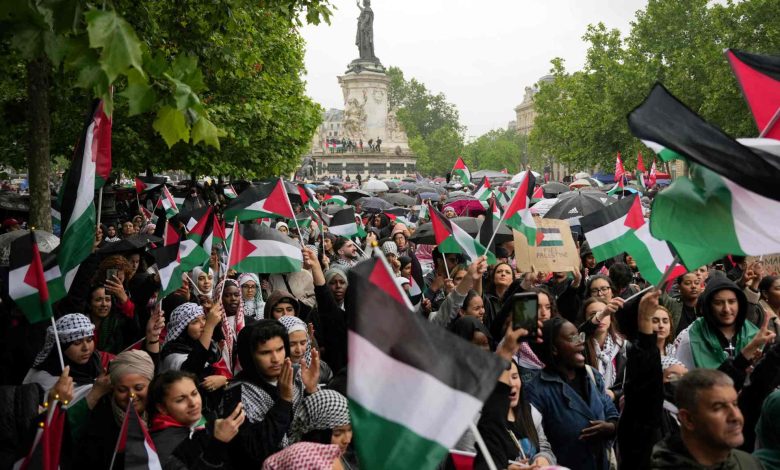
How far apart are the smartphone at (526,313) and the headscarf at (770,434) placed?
1.17 metres

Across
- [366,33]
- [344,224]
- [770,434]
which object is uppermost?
[366,33]

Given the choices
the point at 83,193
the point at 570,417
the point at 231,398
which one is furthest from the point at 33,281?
the point at 570,417

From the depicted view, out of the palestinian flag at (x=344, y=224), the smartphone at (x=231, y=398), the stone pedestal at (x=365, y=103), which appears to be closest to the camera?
the smartphone at (x=231, y=398)

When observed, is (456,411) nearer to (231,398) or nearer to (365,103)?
(231,398)

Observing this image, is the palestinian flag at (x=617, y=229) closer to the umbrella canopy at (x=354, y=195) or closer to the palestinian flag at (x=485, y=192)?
the palestinian flag at (x=485, y=192)

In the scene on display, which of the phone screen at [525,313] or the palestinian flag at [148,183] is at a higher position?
the palestinian flag at [148,183]

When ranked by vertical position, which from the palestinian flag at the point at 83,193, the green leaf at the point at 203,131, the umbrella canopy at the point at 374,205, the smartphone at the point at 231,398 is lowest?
Answer: the smartphone at the point at 231,398

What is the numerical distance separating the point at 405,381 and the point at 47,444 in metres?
1.84

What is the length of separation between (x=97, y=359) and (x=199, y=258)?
264 centimetres

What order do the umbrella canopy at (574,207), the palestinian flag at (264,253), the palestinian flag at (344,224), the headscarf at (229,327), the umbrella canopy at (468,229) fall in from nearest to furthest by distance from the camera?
the headscarf at (229,327), the palestinian flag at (264,253), the umbrella canopy at (468,229), the palestinian flag at (344,224), the umbrella canopy at (574,207)

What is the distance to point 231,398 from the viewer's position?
4656 millimetres

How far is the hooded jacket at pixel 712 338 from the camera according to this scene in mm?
5316

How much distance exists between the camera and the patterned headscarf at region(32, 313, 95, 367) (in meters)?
5.22

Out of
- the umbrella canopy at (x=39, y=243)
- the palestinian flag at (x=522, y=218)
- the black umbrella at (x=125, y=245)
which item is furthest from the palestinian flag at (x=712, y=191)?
the black umbrella at (x=125, y=245)
